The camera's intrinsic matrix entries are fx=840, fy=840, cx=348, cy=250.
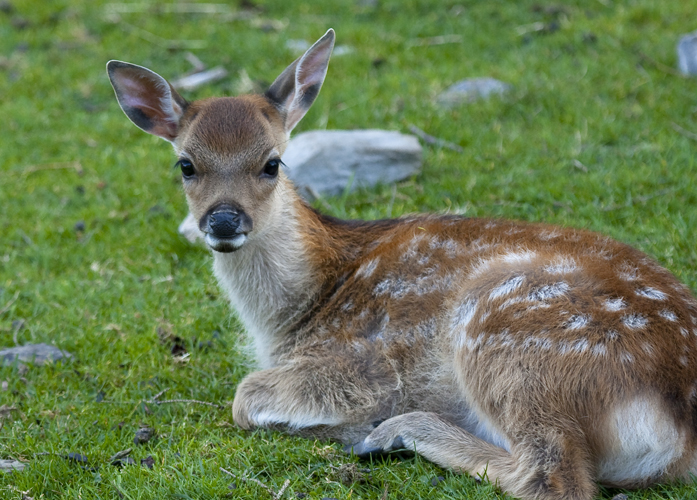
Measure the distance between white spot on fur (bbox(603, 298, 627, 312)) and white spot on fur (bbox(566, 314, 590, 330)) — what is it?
5.5 inches

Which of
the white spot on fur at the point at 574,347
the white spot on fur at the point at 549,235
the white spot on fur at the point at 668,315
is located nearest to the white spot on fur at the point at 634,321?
the white spot on fur at the point at 668,315

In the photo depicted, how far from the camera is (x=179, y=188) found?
8.84m

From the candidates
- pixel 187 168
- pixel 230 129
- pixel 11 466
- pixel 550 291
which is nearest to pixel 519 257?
pixel 550 291

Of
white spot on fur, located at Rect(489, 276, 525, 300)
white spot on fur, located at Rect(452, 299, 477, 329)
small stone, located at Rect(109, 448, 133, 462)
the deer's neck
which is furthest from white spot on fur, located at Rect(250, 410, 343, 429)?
white spot on fur, located at Rect(489, 276, 525, 300)

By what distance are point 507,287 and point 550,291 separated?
248mm

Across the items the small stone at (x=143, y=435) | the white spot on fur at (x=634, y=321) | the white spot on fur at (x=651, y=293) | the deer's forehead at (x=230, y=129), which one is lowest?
the small stone at (x=143, y=435)

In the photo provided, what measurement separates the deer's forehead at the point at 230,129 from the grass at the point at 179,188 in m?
1.67

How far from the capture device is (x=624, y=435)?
4.29 m

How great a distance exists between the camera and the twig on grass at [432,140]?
886 centimetres

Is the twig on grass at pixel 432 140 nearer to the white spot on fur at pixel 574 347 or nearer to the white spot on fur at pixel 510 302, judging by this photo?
the white spot on fur at pixel 510 302

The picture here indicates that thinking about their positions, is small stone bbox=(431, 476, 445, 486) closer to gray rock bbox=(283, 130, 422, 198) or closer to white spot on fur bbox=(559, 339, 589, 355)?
white spot on fur bbox=(559, 339, 589, 355)

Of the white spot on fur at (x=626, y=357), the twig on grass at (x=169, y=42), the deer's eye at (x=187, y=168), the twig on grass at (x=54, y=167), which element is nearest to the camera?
the white spot on fur at (x=626, y=357)

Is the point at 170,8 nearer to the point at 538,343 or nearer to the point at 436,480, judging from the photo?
the point at 538,343

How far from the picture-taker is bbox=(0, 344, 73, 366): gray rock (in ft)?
20.2
